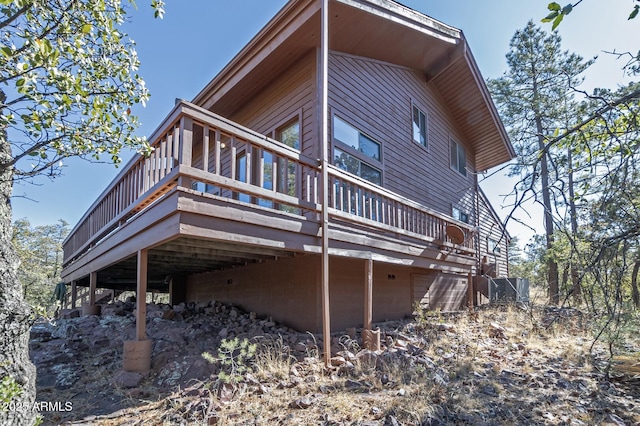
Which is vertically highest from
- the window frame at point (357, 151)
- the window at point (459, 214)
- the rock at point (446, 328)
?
the window frame at point (357, 151)

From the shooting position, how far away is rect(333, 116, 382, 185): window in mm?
7270

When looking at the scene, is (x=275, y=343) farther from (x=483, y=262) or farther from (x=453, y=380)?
(x=483, y=262)

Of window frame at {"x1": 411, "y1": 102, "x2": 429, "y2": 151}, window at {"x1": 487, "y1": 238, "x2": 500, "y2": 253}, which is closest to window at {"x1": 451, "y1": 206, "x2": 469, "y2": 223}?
window at {"x1": 487, "y1": 238, "x2": 500, "y2": 253}

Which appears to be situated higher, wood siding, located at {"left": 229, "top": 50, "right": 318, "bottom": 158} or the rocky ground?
wood siding, located at {"left": 229, "top": 50, "right": 318, "bottom": 158}

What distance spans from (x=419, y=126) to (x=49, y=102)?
899 cm

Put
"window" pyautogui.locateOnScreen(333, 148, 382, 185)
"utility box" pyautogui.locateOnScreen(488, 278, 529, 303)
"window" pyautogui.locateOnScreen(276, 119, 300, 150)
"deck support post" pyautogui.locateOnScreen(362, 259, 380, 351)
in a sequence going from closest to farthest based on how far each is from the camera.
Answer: "deck support post" pyautogui.locateOnScreen(362, 259, 380, 351), "window" pyautogui.locateOnScreen(333, 148, 382, 185), "window" pyautogui.locateOnScreen(276, 119, 300, 150), "utility box" pyautogui.locateOnScreen(488, 278, 529, 303)

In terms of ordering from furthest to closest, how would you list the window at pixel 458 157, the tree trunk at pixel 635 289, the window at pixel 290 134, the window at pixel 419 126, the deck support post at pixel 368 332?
1. the window at pixel 458 157
2. the window at pixel 419 126
3. the window at pixel 290 134
4. the deck support post at pixel 368 332
5. the tree trunk at pixel 635 289

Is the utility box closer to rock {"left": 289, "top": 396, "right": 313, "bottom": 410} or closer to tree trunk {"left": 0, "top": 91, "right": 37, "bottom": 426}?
rock {"left": 289, "top": 396, "right": 313, "bottom": 410}

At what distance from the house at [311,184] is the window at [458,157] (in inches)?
26.6

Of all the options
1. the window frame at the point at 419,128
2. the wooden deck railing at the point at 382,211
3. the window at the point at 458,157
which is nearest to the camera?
the wooden deck railing at the point at 382,211

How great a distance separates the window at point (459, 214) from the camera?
12300 millimetres

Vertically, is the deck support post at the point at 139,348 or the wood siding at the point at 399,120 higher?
the wood siding at the point at 399,120

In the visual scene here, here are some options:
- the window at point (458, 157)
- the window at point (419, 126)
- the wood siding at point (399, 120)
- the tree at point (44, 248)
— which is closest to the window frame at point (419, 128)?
the window at point (419, 126)

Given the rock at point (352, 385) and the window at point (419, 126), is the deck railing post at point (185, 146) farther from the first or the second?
the window at point (419, 126)
